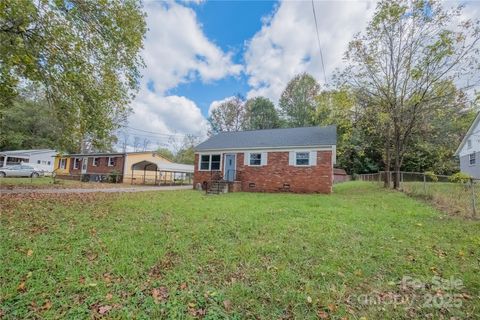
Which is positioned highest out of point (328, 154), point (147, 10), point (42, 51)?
point (147, 10)

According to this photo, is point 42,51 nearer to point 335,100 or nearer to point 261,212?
point 261,212

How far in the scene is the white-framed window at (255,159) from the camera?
15773 millimetres

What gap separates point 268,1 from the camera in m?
9.88

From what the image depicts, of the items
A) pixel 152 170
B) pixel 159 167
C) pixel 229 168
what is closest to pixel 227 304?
pixel 229 168

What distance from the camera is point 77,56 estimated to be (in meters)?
7.52

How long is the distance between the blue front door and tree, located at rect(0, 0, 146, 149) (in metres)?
8.40

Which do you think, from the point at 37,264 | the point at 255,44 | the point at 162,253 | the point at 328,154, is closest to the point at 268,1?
the point at 255,44

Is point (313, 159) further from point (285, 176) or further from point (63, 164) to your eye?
point (63, 164)

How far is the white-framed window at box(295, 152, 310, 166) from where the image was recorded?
14375 millimetres

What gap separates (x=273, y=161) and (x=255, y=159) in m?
1.32

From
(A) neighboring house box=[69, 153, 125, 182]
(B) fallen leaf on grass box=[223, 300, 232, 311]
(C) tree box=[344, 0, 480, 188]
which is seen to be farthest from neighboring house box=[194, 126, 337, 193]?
(A) neighboring house box=[69, 153, 125, 182]

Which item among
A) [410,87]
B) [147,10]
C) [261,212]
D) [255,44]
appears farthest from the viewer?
[255,44]

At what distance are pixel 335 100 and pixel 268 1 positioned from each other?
748 centimetres

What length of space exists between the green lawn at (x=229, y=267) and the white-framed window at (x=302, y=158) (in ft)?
26.5
